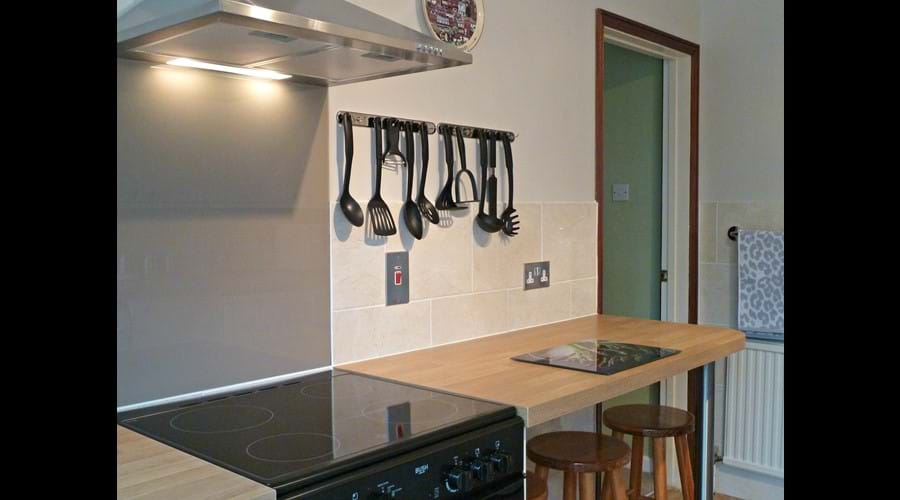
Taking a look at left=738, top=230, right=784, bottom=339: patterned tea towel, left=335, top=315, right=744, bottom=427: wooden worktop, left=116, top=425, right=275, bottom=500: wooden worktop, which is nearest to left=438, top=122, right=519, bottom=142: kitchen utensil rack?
left=335, top=315, right=744, bottom=427: wooden worktop

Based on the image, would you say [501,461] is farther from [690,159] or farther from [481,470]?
[690,159]

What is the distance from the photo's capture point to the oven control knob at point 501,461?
151cm

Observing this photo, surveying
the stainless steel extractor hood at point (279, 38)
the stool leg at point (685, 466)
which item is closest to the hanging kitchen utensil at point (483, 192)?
the stainless steel extractor hood at point (279, 38)

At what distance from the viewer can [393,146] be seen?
2092mm

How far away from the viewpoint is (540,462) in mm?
2068

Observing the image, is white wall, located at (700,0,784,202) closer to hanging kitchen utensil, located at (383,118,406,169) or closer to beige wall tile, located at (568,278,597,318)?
beige wall tile, located at (568,278,597,318)

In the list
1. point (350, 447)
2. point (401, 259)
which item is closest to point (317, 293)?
point (401, 259)

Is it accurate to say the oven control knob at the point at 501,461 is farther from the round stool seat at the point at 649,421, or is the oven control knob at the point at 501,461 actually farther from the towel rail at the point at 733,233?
the towel rail at the point at 733,233

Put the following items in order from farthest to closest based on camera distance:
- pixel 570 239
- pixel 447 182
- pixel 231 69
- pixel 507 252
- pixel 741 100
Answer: pixel 741 100 → pixel 570 239 → pixel 507 252 → pixel 447 182 → pixel 231 69

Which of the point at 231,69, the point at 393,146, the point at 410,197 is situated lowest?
the point at 410,197

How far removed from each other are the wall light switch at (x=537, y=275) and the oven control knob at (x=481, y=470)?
1151mm

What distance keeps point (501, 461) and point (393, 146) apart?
932 mm

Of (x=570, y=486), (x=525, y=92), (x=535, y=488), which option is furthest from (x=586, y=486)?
(x=525, y=92)

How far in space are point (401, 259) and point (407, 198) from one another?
170 mm
